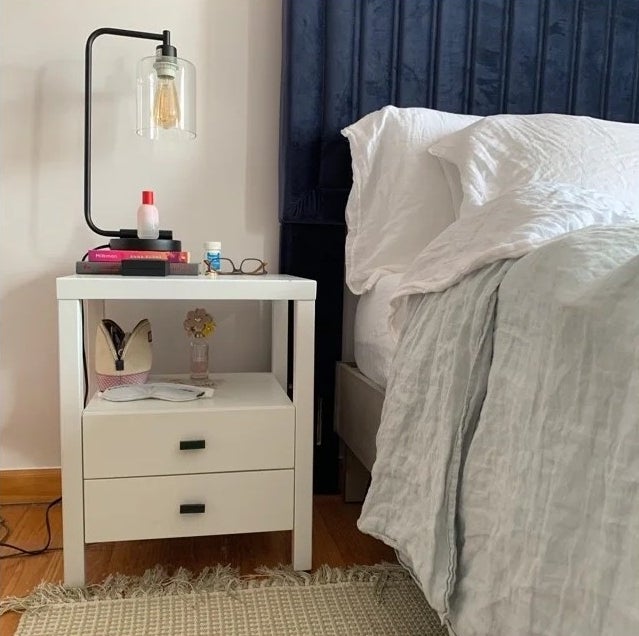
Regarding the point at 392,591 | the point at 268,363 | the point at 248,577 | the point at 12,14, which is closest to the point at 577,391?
the point at 392,591

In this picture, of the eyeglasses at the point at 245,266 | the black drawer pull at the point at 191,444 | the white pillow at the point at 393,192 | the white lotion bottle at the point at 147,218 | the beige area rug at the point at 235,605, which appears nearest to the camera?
the beige area rug at the point at 235,605

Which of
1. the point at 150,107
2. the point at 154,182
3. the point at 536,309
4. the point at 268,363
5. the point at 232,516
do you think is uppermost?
the point at 150,107

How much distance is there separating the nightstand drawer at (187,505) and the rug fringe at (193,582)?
0.09 meters

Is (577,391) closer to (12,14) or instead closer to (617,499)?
(617,499)

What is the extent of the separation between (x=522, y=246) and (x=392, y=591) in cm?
68

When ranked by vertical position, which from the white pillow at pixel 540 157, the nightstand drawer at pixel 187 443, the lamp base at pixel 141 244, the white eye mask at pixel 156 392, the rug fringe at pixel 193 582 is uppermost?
the white pillow at pixel 540 157

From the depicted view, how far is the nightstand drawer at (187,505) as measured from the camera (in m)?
1.12

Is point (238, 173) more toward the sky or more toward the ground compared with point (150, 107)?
more toward the ground

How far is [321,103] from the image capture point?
1562 millimetres

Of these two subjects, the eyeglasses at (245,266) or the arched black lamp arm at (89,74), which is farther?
the eyeglasses at (245,266)

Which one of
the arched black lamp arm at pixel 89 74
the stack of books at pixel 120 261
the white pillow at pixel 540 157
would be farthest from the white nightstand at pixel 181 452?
the white pillow at pixel 540 157

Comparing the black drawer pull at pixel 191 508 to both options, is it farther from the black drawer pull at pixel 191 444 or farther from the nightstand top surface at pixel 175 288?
the nightstand top surface at pixel 175 288

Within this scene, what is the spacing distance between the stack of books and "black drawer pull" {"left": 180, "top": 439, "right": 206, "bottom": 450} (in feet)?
A: 1.11

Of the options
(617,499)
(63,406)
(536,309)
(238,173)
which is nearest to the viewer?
(617,499)
